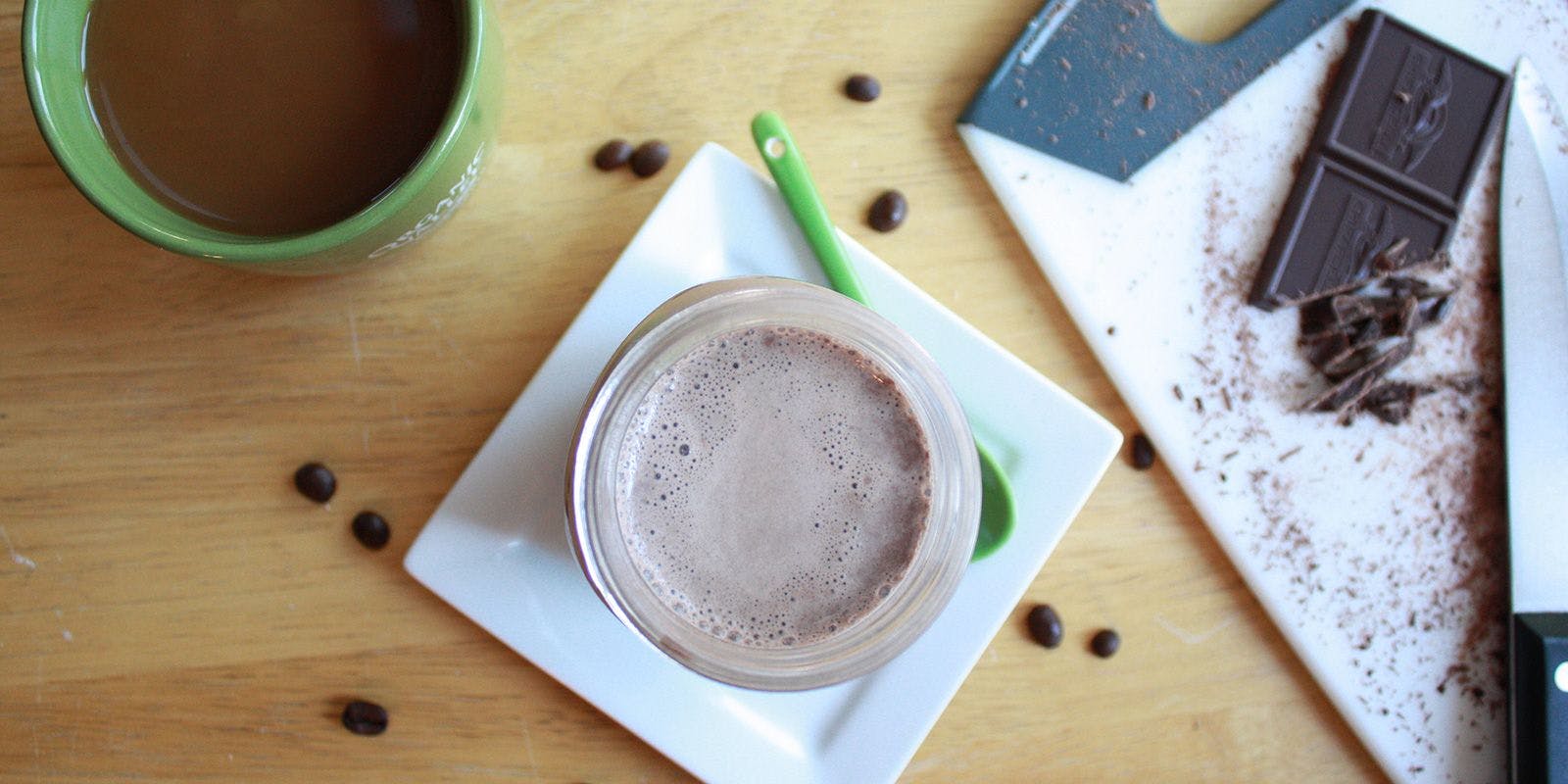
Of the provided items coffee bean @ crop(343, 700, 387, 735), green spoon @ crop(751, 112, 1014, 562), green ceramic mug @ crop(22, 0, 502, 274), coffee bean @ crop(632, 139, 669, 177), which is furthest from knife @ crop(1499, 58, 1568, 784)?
coffee bean @ crop(343, 700, 387, 735)

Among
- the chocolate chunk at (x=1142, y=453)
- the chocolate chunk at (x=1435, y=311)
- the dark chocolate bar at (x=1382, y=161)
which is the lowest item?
the chocolate chunk at (x=1142, y=453)

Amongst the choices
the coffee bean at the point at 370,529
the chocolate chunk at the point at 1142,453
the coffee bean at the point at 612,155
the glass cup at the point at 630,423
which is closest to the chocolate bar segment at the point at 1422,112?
the chocolate chunk at the point at 1142,453

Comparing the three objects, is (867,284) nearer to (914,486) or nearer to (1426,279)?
(914,486)

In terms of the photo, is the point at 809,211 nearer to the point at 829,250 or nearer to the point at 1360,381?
the point at 829,250

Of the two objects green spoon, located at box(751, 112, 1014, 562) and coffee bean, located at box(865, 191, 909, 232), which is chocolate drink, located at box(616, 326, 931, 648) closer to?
green spoon, located at box(751, 112, 1014, 562)

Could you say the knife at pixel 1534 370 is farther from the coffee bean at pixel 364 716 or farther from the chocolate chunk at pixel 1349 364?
the coffee bean at pixel 364 716
